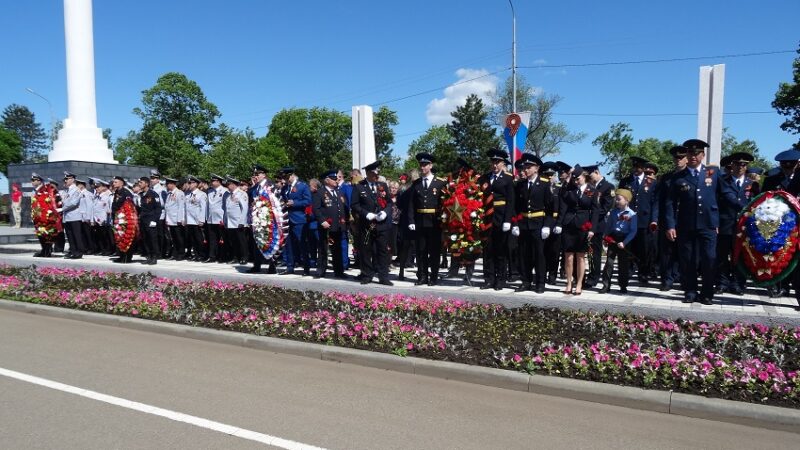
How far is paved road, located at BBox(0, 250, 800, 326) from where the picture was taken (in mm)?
6875

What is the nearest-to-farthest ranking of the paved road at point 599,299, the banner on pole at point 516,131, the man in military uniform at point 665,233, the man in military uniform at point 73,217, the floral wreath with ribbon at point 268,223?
1. the paved road at point 599,299
2. the man in military uniform at point 665,233
3. the floral wreath with ribbon at point 268,223
4. the banner on pole at point 516,131
5. the man in military uniform at point 73,217

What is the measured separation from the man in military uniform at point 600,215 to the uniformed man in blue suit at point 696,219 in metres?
1.25

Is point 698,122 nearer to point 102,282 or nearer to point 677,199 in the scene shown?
point 677,199

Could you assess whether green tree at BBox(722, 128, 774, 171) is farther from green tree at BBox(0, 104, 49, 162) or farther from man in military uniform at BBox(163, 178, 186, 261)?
green tree at BBox(0, 104, 49, 162)

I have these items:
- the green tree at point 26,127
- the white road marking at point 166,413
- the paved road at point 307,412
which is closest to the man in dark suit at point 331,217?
the paved road at point 307,412

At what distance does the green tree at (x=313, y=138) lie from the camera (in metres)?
63.3

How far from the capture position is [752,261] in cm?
741

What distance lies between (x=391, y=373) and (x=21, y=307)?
767 centimetres

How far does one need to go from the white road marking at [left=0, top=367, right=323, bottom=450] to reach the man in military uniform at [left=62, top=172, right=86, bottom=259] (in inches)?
380

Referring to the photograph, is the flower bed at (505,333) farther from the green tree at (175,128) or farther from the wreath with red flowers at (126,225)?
the green tree at (175,128)

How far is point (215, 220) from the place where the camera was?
1366cm

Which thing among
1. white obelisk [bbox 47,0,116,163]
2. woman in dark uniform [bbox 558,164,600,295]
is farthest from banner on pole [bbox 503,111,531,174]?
white obelisk [bbox 47,0,116,163]

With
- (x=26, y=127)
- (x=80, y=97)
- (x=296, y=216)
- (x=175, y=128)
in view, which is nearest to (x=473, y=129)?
(x=175, y=128)

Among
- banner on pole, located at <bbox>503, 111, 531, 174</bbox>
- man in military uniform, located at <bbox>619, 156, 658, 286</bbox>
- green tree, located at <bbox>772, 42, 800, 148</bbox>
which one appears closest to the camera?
man in military uniform, located at <bbox>619, 156, 658, 286</bbox>
